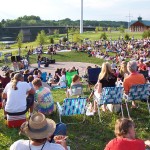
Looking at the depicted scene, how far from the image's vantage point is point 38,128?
14.0ft

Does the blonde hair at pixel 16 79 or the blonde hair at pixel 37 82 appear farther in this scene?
the blonde hair at pixel 37 82

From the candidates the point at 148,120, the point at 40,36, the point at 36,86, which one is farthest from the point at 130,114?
the point at 40,36

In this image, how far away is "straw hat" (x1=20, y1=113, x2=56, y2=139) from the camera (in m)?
4.23

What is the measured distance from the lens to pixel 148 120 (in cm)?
903

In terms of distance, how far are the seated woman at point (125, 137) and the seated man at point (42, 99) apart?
14.9ft

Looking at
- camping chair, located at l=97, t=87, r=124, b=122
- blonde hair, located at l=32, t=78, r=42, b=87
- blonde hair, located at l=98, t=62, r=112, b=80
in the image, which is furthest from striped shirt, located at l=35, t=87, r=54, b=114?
blonde hair, located at l=98, t=62, r=112, b=80

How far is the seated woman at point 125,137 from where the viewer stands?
4.84 metres

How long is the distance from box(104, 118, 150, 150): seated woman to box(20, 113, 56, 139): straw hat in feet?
3.36

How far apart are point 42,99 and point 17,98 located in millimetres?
1096

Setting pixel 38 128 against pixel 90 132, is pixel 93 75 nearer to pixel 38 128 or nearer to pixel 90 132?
pixel 90 132

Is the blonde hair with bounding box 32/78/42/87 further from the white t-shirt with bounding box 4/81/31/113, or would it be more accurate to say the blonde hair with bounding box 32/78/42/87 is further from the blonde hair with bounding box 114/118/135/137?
the blonde hair with bounding box 114/118/135/137

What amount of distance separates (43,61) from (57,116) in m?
30.1

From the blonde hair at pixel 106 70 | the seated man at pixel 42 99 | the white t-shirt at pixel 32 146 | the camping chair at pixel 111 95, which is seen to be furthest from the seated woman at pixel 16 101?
the white t-shirt at pixel 32 146

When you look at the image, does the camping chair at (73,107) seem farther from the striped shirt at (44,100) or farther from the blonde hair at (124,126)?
the blonde hair at (124,126)
